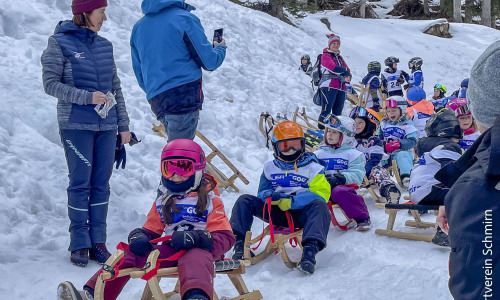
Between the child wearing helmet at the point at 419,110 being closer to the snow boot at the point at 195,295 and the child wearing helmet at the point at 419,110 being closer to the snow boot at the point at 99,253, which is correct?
the snow boot at the point at 99,253

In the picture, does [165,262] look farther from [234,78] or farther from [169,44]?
[234,78]

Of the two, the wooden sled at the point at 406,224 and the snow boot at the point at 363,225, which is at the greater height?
the wooden sled at the point at 406,224

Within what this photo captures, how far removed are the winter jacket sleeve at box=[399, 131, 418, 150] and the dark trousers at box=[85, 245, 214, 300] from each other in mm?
4440

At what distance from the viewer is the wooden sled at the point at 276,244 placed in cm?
408

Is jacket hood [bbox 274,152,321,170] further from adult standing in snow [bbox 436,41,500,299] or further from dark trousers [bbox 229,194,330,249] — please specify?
adult standing in snow [bbox 436,41,500,299]

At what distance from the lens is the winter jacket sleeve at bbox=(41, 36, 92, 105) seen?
3719 mm

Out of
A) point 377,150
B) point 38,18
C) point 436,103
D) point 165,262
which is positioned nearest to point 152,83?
point 165,262

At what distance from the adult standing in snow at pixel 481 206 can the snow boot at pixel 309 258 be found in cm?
246

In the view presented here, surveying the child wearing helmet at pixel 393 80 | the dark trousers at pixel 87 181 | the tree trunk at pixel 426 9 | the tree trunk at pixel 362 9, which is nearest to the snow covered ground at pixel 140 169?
the dark trousers at pixel 87 181

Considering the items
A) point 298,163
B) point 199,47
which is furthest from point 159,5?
point 298,163

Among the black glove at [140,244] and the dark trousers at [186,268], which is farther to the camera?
the black glove at [140,244]

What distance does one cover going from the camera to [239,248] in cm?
423

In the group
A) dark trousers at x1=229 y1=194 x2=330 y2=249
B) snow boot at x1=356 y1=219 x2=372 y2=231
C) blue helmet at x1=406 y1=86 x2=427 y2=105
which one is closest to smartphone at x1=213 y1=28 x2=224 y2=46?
dark trousers at x1=229 y1=194 x2=330 y2=249

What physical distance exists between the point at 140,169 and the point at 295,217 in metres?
2.30
